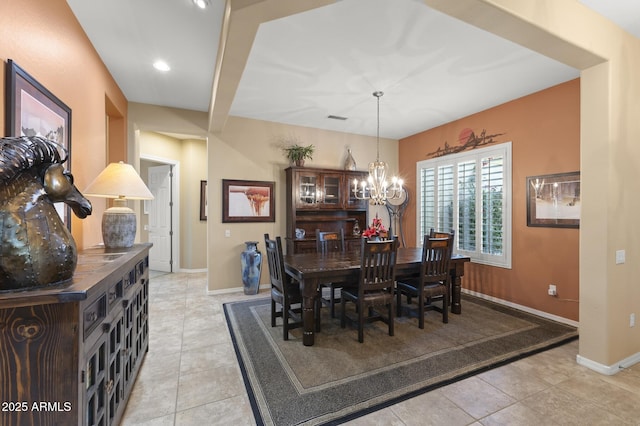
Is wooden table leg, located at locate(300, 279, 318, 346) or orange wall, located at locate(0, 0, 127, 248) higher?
orange wall, located at locate(0, 0, 127, 248)

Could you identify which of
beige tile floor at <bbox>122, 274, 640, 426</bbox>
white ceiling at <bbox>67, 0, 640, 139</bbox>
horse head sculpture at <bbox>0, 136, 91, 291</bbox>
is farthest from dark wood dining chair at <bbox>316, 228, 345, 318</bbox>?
horse head sculpture at <bbox>0, 136, 91, 291</bbox>

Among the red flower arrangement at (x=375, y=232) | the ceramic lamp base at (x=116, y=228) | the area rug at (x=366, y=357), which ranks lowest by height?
the area rug at (x=366, y=357)

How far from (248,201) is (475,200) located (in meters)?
3.75

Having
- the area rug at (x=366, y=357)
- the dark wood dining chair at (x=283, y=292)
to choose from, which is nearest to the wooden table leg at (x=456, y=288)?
the area rug at (x=366, y=357)

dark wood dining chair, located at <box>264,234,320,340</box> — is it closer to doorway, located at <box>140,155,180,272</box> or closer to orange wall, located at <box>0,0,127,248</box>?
orange wall, located at <box>0,0,127,248</box>

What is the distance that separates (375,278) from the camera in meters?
2.95

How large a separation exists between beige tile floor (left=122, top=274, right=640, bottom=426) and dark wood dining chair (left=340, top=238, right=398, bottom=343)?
3.09 ft

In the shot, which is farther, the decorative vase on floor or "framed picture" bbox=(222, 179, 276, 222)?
"framed picture" bbox=(222, 179, 276, 222)

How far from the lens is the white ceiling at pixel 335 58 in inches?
89.5

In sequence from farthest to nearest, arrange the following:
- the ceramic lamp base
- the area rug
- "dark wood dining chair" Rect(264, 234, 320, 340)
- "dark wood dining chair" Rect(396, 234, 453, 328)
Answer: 1. "dark wood dining chair" Rect(396, 234, 453, 328)
2. "dark wood dining chair" Rect(264, 234, 320, 340)
3. the ceramic lamp base
4. the area rug

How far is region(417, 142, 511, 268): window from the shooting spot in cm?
410

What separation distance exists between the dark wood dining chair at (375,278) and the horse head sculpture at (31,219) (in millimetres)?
2267

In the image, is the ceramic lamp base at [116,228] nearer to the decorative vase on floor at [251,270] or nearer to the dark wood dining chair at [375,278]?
the dark wood dining chair at [375,278]

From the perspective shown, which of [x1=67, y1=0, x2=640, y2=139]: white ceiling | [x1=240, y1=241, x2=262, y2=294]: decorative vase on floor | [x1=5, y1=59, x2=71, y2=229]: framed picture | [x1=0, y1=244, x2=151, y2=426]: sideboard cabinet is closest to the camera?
[x1=0, y1=244, x2=151, y2=426]: sideboard cabinet
